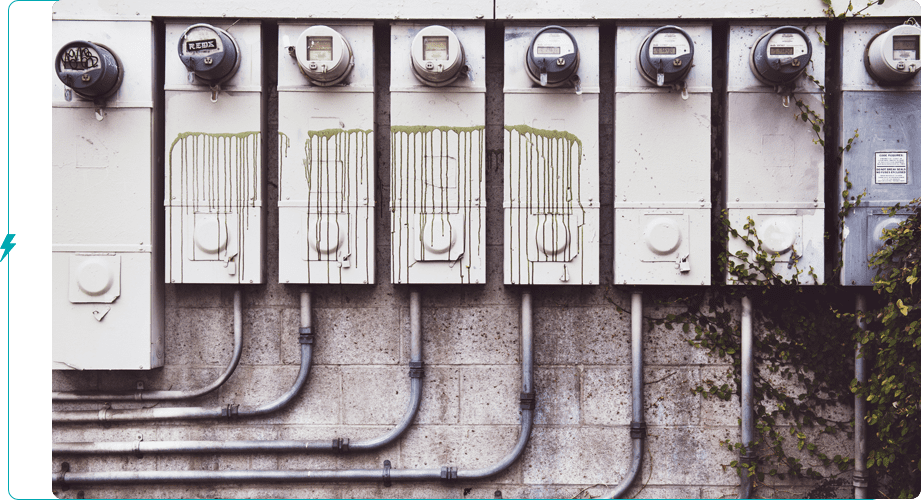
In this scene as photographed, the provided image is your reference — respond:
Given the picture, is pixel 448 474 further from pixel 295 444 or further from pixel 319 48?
pixel 319 48

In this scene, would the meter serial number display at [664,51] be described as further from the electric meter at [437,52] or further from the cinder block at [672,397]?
the cinder block at [672,397]

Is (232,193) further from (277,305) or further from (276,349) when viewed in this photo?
(276,349)

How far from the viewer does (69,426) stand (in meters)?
2.83

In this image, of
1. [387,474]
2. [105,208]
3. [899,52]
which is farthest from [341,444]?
[899,52]

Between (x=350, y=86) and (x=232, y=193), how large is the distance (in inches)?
31.2

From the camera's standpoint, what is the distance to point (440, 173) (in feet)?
8.63

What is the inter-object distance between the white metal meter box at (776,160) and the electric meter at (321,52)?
1.91 m

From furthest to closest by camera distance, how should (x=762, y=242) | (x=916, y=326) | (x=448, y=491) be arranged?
(x=448, y=491) → (x=762, y=242) → (x=916, y=326)

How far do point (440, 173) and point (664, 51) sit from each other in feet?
3.95

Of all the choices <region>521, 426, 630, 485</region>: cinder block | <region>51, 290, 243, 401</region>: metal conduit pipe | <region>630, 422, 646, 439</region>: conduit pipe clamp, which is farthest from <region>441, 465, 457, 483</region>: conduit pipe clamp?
<region>51, 290, 243, 401</region>: metal conduit pipe

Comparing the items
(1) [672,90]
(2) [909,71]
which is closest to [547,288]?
(1) [672,90]

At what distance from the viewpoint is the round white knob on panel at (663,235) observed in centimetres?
260

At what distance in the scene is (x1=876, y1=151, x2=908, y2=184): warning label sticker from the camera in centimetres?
260

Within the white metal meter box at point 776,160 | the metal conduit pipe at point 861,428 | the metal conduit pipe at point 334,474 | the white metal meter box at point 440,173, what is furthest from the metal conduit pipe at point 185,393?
the metal conduit pipe at point 861,428
